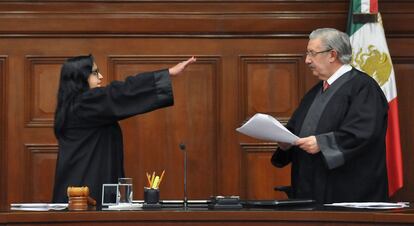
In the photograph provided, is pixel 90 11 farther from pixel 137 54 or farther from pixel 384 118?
pixel 384 118

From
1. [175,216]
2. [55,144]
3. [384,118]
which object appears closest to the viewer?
[175,216]

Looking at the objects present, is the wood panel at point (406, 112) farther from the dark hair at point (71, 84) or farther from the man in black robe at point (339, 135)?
the dark hair at point (71, 84)

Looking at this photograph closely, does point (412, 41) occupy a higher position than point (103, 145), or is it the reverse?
point (412, 41)

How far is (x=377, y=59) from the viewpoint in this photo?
278 inches

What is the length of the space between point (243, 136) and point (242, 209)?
115 inches

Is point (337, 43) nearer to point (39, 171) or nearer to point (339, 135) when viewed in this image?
point (339, 135)

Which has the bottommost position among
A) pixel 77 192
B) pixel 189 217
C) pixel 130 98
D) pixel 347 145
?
pixel 189 217

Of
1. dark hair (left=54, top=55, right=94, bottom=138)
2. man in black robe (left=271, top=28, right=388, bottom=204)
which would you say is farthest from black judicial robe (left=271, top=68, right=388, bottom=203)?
dark hair (left=54, top=55, right=94, bottom=138)

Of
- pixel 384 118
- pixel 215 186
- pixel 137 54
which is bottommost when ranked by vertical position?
pixel 215 186

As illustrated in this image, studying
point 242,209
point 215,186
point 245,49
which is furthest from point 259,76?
point 242,209

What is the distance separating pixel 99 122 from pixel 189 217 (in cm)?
153

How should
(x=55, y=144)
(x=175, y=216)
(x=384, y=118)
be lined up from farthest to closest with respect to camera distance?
1. (x=55, y=144)
2. (x=384, y=118)
3. (x=175, y=216)

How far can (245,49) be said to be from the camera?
24.2 ft

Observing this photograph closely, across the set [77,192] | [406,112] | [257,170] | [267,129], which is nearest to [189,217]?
[77,192]
